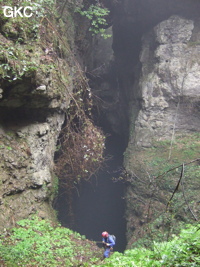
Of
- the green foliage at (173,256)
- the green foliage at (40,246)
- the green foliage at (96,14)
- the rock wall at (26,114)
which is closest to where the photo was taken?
the green foliage at (173,256)

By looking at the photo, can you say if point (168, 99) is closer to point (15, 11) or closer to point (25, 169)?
point (25, 169)

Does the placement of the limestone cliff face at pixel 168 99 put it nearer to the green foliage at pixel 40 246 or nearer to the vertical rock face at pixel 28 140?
the vertical rock face at pixel 28 140

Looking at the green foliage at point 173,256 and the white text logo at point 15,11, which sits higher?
the white text logo at point 15,11

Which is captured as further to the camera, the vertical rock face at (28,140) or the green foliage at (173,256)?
the vertical rock face at (28,140)

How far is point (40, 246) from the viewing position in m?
5.58

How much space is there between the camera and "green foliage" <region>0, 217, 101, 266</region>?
475cm

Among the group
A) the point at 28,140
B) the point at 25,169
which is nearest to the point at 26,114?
the point at 28,140

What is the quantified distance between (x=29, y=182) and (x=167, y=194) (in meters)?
5.96

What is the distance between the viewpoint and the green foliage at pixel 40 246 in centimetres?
475

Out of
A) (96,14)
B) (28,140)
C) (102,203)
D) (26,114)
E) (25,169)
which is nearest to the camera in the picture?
(25,169)

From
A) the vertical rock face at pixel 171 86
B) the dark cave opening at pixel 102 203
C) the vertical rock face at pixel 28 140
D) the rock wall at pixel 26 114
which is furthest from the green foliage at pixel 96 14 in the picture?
the dark cave opening at pixel 102 203

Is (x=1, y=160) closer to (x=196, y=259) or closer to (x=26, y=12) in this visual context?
(x=26, y=12)

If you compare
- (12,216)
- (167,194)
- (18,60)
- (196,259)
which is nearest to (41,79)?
(18,60)

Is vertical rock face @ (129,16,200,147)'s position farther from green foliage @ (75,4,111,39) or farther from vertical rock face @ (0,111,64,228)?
vertical rock face @ (0,111,64,228)
